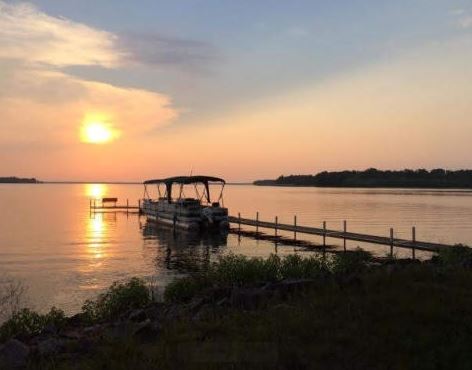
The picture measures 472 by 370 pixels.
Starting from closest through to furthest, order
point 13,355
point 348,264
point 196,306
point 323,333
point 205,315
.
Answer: point 323,333, point 13,355, point 205,315, point 196,306, point 348,264

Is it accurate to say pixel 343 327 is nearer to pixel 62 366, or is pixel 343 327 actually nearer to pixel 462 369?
pixel 462 369

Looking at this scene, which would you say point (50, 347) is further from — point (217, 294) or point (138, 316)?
point (217, 294)

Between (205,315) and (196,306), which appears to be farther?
(196,306)

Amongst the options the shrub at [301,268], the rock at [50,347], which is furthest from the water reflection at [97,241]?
the rock at [50,347]

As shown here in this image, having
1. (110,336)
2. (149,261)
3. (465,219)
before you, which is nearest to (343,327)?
(110,336)

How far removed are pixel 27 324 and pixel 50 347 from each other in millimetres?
4585

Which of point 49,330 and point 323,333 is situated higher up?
point 323,333

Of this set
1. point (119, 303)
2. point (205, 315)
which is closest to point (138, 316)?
point (205, 315)

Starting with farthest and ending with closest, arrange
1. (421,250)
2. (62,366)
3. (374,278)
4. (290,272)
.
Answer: (421,250) → (290,272) → (374,278) → (62,366)

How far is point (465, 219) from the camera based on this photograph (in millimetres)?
66500

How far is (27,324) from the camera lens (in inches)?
528

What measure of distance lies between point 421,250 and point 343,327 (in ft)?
87.6

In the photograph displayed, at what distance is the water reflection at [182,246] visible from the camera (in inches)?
1271

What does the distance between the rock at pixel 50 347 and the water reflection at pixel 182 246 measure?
19.5 m
